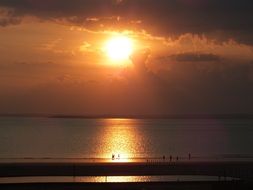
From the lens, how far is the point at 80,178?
61.4 metres

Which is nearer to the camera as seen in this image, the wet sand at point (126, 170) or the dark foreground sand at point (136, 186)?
the dark foreground sand at point (136, 186)

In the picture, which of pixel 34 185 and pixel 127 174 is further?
pixel 127 174

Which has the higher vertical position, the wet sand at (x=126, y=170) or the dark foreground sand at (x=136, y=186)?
the wet sand at (x=126, y=170)

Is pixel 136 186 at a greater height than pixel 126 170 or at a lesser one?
lesser

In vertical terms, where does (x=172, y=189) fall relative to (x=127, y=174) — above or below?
below

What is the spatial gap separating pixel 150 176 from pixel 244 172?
10.7 m

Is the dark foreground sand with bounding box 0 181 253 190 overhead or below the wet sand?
below

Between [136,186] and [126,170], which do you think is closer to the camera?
→ [136,186]

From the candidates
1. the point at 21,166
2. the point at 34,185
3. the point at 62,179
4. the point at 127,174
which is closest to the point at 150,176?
the point at 127,174

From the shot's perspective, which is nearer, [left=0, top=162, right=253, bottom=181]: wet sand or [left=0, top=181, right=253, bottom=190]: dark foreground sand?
[left=0, top=181, right=253, bottom=190]: dark foreground sand

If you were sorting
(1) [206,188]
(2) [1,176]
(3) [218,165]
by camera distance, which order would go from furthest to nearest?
(3) [218,165] → (2) [1,176] → (1) [206,188]

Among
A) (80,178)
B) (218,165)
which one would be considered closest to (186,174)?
(218,165)

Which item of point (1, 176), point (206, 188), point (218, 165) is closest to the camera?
point (206, 188)

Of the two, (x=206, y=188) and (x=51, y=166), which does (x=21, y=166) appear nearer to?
(x=51, y=166)
